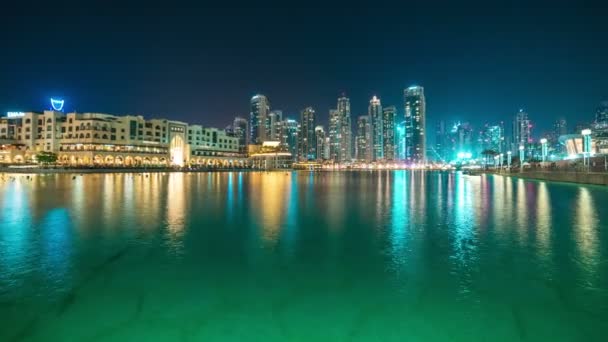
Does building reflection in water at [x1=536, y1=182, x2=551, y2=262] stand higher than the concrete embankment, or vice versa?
the concrete embankment

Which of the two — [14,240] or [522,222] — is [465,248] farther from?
[14,240]

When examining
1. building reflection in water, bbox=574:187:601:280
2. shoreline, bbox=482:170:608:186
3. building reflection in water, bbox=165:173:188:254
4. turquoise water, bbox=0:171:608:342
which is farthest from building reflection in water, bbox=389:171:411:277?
shoreline, bbox=482:170:608:186

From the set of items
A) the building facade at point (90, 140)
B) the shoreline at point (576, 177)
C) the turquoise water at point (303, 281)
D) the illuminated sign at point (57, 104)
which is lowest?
the turquoise water at point (303, 281)

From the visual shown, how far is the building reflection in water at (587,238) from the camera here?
1127 cm

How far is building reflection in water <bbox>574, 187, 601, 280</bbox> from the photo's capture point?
11273 millimetres

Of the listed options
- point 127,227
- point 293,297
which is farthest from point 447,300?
point 127,227

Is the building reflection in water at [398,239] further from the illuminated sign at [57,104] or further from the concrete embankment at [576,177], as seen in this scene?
the illuminated sign at [57,104]

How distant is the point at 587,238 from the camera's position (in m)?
14.9

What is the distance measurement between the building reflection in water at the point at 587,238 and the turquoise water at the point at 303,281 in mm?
117

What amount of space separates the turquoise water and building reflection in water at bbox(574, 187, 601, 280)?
117 millimetres

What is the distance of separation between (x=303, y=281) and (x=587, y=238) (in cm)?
1179

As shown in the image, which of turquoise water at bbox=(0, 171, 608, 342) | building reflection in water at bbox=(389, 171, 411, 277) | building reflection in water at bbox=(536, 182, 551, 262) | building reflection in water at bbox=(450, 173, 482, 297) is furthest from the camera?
building reflection in water at bbox=(536, 182, 551, 262)

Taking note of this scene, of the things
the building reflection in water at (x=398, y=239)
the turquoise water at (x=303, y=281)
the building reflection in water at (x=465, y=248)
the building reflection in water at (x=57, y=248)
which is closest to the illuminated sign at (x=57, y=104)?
the building reflection in water at (x=57, y=248)

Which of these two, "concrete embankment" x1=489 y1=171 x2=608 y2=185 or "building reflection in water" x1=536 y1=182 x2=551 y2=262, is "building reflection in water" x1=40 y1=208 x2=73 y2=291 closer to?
"building reflection in water" x1=536 y1=182 x2=551 y2=262
